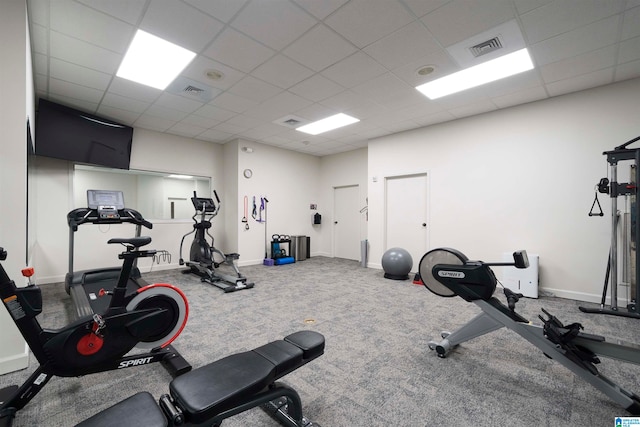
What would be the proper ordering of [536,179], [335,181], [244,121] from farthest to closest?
[335,181], [244,121], [536,179]

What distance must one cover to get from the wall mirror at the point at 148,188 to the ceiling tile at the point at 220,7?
4080 millimetres

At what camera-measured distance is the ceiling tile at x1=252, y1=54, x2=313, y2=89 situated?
3.06 m

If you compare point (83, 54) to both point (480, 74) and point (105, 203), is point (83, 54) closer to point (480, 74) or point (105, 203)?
point (105, 203)

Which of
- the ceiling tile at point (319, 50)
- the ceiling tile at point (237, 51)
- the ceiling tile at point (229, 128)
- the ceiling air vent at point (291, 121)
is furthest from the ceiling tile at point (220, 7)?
the ceiling tile at point (229, 128)

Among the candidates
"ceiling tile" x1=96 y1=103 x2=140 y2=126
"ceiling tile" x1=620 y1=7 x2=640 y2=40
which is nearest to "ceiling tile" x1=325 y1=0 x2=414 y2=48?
"ceiling tile" x1=620 y1=7 x2=640 y2=40

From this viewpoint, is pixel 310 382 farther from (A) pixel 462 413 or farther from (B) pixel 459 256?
(B) pixel 459 256

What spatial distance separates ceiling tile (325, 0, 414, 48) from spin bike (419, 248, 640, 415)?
6.73ft

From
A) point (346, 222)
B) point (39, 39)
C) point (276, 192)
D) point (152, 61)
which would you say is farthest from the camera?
point (346, 222)

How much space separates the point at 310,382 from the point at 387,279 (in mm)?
3306

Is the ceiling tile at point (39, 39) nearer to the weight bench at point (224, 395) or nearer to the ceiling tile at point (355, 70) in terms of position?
the ceiling tile at point (355, 70)

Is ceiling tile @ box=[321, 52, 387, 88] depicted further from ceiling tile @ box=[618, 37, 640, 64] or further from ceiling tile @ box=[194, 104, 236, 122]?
ceiling tile @ box=[618, 37, 640, 64]

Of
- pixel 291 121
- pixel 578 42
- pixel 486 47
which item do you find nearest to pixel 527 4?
pixel 486 47

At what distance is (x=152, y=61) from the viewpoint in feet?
10.0

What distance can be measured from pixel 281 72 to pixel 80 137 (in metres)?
3.62
